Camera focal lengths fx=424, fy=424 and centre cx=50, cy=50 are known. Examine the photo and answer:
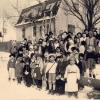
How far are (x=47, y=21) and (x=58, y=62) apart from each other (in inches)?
886

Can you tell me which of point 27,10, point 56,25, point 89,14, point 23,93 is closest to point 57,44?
point 23,93

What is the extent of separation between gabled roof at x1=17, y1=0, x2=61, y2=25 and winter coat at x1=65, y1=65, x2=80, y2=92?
2211 centimetres

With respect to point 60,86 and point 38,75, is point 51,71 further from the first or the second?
point 38,75

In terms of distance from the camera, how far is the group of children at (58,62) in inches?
601

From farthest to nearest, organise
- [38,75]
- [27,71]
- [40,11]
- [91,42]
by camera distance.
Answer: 1. [40,11]
2. [27,71]
3. [91,42]
4. [38,75]

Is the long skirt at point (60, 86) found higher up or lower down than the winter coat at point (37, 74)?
lower down

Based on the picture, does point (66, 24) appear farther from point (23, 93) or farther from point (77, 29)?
point (23, 93)

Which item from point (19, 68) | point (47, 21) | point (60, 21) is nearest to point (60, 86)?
point (19, 68)

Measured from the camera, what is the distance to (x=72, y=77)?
15.0 metres

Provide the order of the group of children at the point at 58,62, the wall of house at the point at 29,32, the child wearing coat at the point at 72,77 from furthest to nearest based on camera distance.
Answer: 1. the wall of house at the point at 29,32
2. the group of children at the point at 58,62
3. the child wearing coat at the point at 72,77

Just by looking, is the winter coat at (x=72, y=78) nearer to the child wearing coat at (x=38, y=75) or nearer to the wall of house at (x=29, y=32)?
the child wearing coat at (x=38, y=75)

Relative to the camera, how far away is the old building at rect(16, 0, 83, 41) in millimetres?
36656

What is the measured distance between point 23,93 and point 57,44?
3147 mm

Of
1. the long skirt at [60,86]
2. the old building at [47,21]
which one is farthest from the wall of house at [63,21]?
the long skirt at [60,86]
